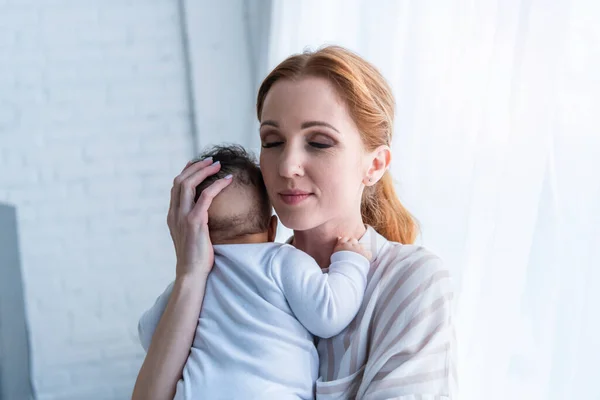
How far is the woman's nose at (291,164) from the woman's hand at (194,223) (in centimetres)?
14

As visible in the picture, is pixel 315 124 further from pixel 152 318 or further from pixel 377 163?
pixel 152 318

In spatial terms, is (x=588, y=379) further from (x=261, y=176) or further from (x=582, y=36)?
(x=261, y=176)

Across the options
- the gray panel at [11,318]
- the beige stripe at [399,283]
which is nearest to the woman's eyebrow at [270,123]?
the beige stripe at [399,283]

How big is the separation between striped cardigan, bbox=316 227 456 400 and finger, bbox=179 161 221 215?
14.5 inches

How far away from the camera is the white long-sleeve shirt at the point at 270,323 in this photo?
1.05m

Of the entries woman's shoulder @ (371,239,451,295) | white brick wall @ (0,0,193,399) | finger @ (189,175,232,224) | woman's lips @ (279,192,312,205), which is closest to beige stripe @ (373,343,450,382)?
woman's shoulder @ (371,239,451,295)

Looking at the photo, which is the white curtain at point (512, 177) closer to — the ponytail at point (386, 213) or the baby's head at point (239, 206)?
the ponytail at point (386, 213)

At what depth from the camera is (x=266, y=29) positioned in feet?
9.96

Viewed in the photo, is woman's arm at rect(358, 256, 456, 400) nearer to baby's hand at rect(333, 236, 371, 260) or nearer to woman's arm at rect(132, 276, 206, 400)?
baby's hand at rect(333, 236, 371, 260)

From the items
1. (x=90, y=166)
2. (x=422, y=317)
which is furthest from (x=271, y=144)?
(x=90, y=166)

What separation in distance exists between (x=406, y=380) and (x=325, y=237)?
0.36 m

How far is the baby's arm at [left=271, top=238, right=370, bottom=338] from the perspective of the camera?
1061 millimetres

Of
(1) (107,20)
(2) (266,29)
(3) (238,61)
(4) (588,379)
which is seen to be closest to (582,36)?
(4) (588,379)

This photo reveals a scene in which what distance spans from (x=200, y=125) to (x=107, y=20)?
0.69m
